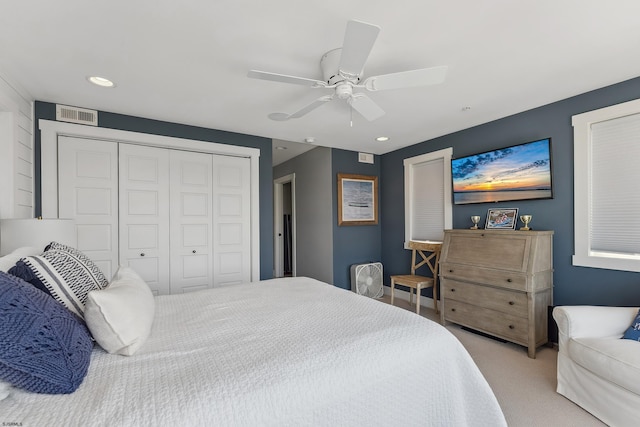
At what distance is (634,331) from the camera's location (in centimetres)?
183

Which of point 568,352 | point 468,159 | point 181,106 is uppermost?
point 181,106

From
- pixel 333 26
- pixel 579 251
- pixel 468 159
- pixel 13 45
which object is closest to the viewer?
pixel 333 26

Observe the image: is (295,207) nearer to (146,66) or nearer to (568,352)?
(146,66)

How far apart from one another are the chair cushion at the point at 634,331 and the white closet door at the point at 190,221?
3.67 m

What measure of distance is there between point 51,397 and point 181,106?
2.55m

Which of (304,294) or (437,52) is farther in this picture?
(304,294)

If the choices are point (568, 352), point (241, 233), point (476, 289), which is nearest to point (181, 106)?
point (241, 233)

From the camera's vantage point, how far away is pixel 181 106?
2770 millimetres

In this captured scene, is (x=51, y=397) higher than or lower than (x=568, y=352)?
higher

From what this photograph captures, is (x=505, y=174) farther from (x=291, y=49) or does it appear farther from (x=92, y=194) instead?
(x=92, y=194)

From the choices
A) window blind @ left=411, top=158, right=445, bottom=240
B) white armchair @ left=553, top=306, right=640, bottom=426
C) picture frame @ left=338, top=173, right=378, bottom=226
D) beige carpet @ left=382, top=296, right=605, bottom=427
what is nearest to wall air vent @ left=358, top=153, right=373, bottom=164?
picture frame @ left=338, top=173, right=378, bottom=226

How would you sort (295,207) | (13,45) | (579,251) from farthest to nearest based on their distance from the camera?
(295,207) < (579,251) < (13,45)

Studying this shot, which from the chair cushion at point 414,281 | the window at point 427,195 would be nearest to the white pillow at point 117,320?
the chair cushion at point 414,281

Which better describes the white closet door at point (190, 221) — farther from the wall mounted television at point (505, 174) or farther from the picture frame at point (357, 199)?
the wall mounted television at point (505, 174)
